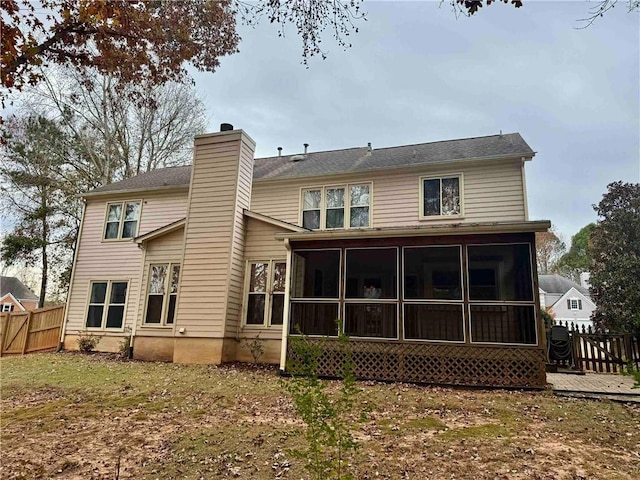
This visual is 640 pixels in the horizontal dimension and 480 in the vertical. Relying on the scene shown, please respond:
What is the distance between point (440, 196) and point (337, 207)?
323 cm

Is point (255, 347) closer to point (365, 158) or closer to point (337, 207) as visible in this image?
point (337, 207)

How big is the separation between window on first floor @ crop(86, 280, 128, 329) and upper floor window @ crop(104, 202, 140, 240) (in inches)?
72.4

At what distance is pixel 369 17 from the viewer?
Result: 4.95 m

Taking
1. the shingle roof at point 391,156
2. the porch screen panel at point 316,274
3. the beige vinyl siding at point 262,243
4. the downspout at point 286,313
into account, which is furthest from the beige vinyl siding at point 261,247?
the shingle roof at point 391,156

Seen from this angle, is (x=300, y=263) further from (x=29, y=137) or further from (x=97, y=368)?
(x=29, y=137)

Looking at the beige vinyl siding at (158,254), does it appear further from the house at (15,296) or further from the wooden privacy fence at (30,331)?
the house at (15,296)

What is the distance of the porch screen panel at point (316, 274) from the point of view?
10.3 meters

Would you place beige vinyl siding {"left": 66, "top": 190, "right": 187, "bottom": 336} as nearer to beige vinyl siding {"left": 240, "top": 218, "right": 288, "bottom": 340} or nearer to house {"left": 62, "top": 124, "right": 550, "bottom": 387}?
house {"left": 62, "top": 124, "right": 550, "bottom": 387}

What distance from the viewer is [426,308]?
9250 millimetres

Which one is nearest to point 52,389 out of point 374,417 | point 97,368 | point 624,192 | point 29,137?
point 97,368

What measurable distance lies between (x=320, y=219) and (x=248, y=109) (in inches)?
176

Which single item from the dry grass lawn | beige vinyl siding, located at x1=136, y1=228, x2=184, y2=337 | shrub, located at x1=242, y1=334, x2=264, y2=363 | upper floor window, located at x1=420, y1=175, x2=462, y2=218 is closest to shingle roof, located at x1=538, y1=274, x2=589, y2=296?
upper floor window, located at x1=420, y1=175, x2=462, y2=218

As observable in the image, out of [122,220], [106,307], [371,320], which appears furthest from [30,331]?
[371,320]

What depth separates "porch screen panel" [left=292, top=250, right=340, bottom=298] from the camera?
10258 millimetres
